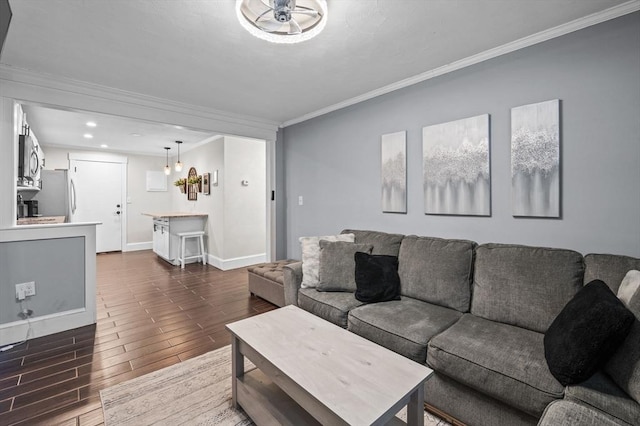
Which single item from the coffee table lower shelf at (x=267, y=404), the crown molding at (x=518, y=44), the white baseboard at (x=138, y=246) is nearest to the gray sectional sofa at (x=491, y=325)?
the coffee table lower shelf at (x=267, y=404)

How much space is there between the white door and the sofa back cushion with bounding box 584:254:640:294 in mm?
8036

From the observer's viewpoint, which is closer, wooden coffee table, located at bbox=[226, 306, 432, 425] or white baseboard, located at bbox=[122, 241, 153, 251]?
wooden coffee table, located at bbox=[226, 306, 432, 425]

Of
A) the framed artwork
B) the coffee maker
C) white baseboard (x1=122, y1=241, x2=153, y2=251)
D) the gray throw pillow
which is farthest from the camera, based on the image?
white baseboard (x1=122, y1=241, x2=153, y2=251)

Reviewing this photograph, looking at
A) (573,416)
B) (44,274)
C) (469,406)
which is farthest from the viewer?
(44,274)

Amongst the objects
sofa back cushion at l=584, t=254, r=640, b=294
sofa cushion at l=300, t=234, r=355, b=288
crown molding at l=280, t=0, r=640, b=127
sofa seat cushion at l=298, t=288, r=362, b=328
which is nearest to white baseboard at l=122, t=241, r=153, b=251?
sofa cushion at l=300, t=234, r=355, b=288

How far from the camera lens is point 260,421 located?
1.53 meters

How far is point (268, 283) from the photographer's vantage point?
3.40 m

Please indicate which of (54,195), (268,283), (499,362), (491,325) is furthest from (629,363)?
(54,195)

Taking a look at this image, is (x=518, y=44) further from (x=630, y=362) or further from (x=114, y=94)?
(x=114, y=94)

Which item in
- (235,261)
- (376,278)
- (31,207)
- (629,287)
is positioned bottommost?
(235,261)

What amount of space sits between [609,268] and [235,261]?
15.9ft

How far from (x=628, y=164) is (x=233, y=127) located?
389cm

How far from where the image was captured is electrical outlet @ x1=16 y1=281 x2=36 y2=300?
8.59 feet

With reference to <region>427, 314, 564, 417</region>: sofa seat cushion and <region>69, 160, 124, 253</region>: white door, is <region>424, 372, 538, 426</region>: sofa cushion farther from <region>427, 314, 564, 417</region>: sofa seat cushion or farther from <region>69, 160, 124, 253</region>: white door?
<region>69, 160, 124, 253</region>: white door
